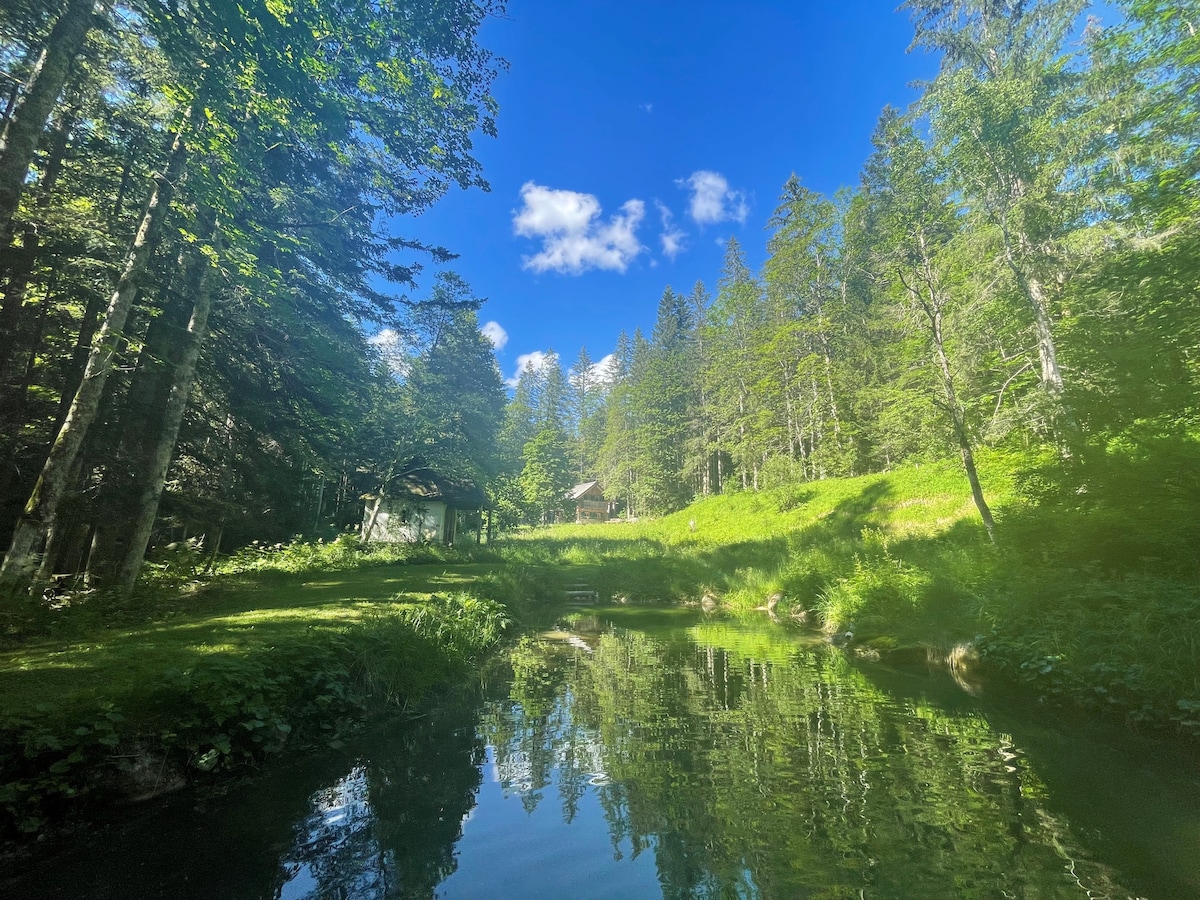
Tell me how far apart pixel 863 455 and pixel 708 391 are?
1958 centimetres

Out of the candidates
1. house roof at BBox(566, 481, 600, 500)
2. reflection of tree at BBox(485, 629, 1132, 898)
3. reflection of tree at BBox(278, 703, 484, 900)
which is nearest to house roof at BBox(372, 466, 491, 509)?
reflection of tree at BBox(485, 629, 1132, 898)

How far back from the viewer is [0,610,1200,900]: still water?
10.6ft

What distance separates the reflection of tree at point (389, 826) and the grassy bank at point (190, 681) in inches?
38.0

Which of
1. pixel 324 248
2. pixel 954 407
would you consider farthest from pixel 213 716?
pixel 954 407

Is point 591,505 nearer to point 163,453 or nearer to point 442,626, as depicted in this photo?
point 442,626

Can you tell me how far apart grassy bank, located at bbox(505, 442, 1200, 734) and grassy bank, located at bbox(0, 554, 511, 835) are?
8399 millimetres

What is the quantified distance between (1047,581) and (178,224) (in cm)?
1652

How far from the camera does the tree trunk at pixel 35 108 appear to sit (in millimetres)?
5758

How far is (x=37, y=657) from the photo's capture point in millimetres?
5113

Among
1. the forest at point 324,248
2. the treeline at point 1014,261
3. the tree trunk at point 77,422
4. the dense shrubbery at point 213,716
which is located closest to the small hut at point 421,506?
the forest at point 324,248

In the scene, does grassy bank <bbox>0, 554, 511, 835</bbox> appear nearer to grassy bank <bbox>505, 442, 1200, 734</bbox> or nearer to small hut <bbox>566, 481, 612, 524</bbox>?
grassy bank <bbox>505, 442, 1200, 734</bbox>

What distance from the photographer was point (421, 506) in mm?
27406

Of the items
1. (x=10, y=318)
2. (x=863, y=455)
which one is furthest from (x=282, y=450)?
(x=863, y=455)

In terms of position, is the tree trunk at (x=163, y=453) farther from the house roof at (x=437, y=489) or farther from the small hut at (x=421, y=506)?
the house roof at (x=437, y=489)
